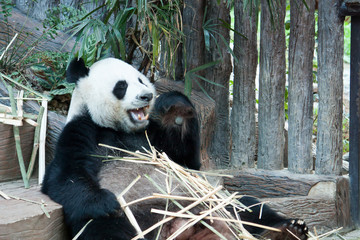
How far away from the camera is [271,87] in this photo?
4.50m

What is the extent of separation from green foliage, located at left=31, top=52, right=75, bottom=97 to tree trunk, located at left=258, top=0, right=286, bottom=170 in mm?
1745

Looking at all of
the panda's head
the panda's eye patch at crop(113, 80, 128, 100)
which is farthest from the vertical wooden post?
the panda's eye patch at crop(113, 80, 128, 100)

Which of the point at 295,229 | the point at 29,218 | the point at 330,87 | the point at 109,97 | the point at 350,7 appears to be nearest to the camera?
the point at 29,218

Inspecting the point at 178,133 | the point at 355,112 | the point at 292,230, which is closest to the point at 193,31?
the point at 178,133

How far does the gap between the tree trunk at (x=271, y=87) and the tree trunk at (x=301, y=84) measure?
0.29 feet

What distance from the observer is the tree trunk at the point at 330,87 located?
432 centimetres

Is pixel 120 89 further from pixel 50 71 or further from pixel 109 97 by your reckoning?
pixel 50 71

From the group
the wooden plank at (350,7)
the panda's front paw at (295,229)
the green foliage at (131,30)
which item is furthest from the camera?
the wooden plank at (350,7)

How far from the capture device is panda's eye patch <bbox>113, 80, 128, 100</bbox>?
348 cm

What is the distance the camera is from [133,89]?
3.45 metres

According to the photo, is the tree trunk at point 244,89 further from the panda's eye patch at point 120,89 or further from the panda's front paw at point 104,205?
the panda's front paw at point 104,205

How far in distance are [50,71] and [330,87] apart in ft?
7.95

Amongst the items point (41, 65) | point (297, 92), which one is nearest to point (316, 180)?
point (297, 92)

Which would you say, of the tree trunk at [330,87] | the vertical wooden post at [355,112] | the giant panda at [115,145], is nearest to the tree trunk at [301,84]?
the tree trunk at [330,87]
